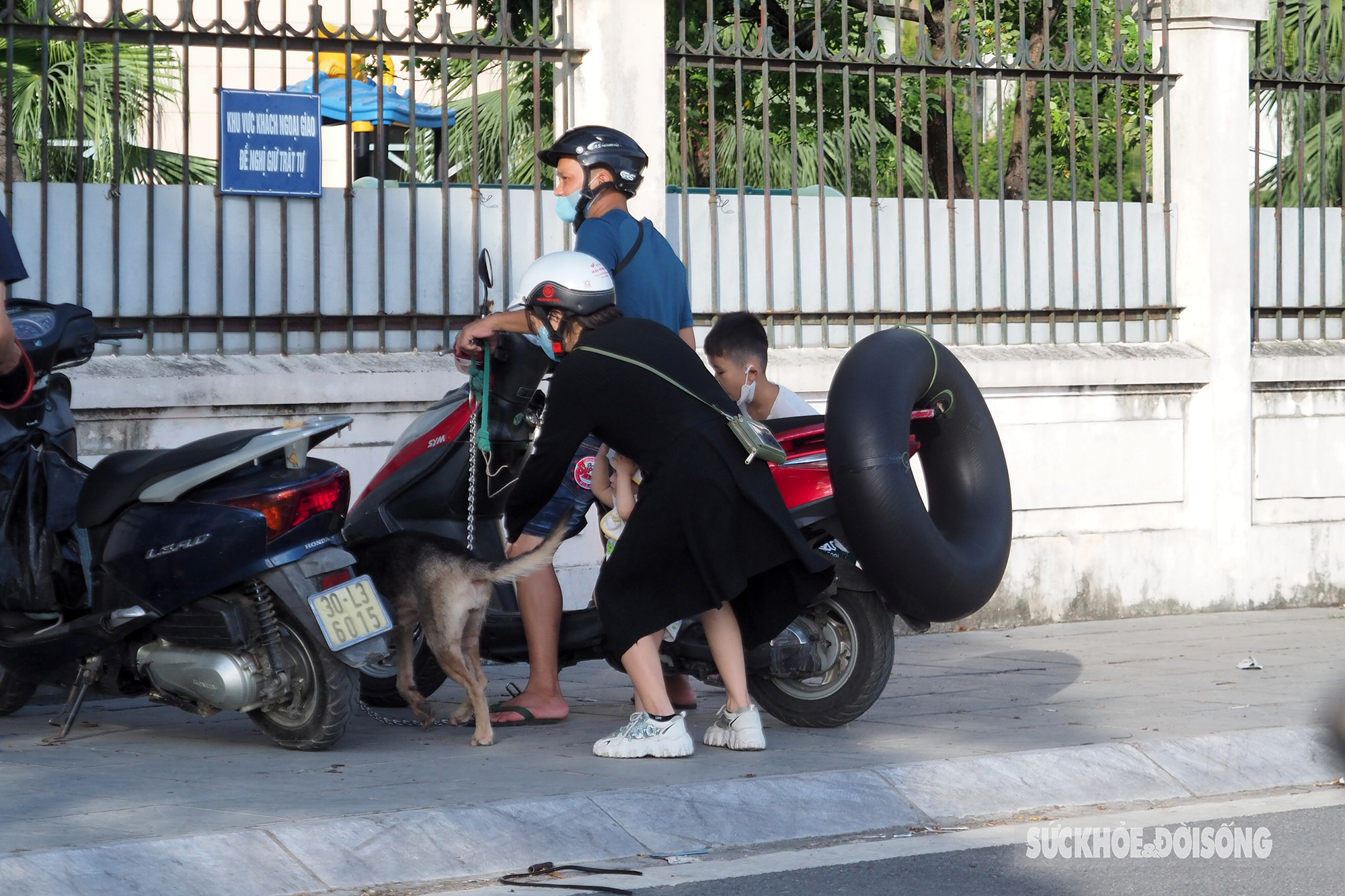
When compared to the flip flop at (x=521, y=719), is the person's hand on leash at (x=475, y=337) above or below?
above

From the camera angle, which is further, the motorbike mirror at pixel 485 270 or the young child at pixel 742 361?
the young child at pixel 742 361

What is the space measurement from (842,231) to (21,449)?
4.60m

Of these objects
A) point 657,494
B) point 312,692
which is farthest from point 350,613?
point 657,494

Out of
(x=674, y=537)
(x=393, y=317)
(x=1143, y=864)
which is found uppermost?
(x=393, y=317)

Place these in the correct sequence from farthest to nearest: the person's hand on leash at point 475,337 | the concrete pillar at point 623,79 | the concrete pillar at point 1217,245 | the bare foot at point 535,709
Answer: the concrete pillar at point 1217,245, the concrete pillar at point 623,79, the bare foot at point 535,709, the person's hand on leash at point 475,337

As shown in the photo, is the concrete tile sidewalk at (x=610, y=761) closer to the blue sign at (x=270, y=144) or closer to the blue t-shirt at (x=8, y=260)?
the blue t-shirt at (x=8, y=260)

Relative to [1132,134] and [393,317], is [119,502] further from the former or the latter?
[1132,134]

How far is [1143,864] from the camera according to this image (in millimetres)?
4633

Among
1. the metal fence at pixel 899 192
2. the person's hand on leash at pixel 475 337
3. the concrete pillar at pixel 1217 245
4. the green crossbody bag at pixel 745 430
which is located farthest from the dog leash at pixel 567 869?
the concrete pillar at pixel 1217 245

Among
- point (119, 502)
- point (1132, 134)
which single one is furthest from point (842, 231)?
point (1132, 134)

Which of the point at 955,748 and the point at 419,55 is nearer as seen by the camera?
the point at 955,748

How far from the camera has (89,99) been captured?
25.0ft

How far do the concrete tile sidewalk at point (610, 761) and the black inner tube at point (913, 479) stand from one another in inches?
20.4

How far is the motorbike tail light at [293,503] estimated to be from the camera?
17.6 feet
